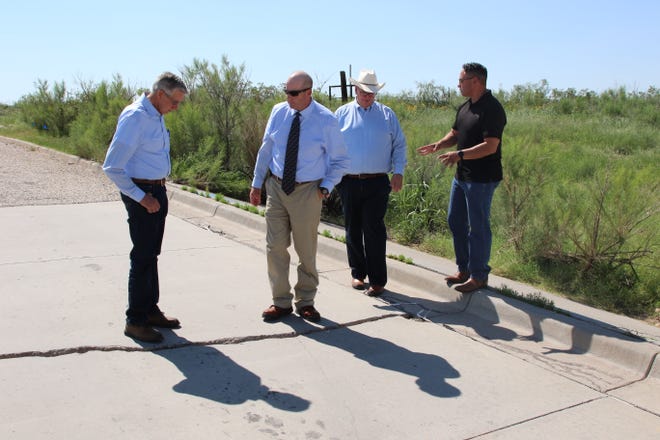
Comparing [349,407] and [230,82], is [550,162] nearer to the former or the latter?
[349,407]

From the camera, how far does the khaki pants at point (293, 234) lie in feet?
17.8

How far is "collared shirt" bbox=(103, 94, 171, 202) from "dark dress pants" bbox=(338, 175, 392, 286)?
1.94m

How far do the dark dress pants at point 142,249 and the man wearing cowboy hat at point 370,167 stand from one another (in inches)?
75.5

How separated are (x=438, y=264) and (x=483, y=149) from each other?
1.78m

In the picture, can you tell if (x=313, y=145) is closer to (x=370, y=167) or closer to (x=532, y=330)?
(x=370, y=167)

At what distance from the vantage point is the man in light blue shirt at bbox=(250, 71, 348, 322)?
212 inches

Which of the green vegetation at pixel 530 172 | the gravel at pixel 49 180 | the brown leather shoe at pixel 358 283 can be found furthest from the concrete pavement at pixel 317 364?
the gravel at pixel 49 180

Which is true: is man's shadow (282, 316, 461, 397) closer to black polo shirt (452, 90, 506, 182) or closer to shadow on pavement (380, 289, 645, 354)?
shadow on pavement (380, 289, 645, 354)

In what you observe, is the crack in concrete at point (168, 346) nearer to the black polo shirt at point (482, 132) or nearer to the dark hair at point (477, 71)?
the black polo shirt at point (482, 132)

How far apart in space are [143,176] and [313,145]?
132cm

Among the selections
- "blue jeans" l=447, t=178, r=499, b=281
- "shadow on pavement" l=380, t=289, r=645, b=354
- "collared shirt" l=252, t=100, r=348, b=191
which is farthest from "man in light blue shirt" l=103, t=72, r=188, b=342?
"blue jeans" l=447, t=178, r=499, b=281

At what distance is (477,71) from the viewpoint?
5.75 meters

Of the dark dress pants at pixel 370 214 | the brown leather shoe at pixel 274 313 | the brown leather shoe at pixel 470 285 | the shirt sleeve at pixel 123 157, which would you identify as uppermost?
the shirt sleeve at pixel 123 157

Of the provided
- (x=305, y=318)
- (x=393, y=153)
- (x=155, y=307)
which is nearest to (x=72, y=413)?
(x=155, y=307)
